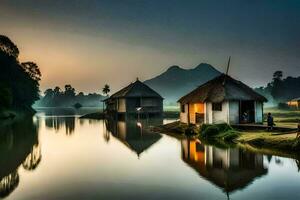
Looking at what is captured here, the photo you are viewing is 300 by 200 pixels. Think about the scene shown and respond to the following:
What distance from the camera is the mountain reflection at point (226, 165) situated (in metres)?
16.5

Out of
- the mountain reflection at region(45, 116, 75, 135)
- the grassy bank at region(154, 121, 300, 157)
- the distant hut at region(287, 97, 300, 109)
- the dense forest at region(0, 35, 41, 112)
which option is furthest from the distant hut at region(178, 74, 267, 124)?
the dense forest at region(0, 35, 41, 112)

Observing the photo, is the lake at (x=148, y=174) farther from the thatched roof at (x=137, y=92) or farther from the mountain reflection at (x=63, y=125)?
the thatched roof at (x=137, y=92)

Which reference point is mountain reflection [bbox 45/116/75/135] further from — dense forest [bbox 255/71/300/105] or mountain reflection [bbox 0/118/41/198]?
dense forest [bbox 255/71/300/105]

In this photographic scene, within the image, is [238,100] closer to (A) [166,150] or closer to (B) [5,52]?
(A) [166,150]

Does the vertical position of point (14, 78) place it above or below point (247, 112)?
above

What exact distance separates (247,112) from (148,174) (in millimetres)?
22098

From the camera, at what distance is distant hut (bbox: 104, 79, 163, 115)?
6869cm

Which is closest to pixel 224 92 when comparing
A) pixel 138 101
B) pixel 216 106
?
pixel 216 106

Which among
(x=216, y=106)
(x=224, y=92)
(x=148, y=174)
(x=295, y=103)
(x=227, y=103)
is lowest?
(x=148, y=174)

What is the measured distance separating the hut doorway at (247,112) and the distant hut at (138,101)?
3040 cm

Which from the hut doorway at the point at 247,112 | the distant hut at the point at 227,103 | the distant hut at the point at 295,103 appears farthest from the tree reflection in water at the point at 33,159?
the distant hut at the point at 295,103

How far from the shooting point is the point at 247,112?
125 ft

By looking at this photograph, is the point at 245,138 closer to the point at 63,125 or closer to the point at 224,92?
the point at 224,92

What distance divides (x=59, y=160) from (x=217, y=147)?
38.1ft
